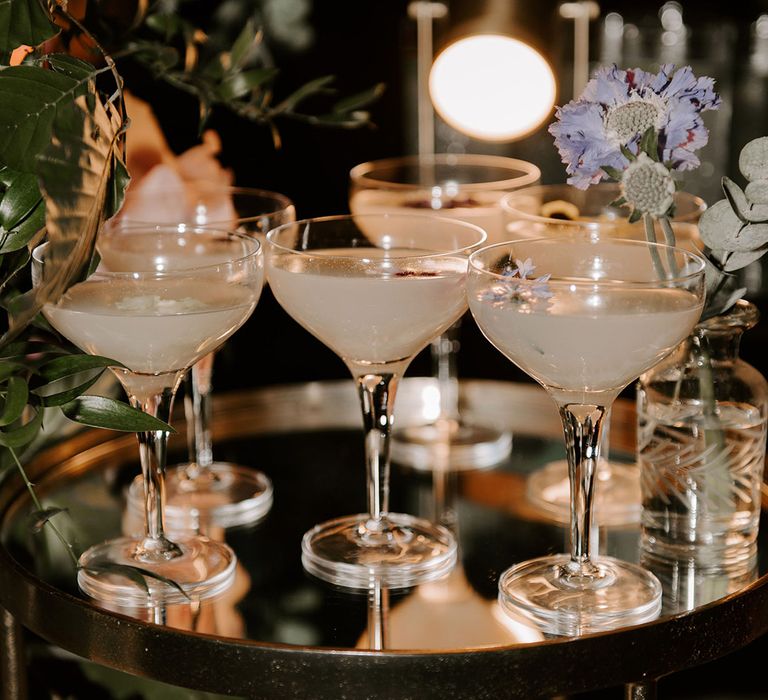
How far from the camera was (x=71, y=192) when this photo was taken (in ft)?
1.89

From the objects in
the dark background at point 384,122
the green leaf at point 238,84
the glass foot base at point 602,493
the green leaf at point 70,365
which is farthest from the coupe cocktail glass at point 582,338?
the dark background at point 384,122

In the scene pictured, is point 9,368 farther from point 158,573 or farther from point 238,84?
point 238,84

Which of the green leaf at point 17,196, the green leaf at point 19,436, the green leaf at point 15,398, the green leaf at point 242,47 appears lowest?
the green leaf at point 19,436

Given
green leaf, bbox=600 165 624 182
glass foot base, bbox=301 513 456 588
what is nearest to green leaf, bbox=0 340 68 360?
glass foot base, bbox=301 513 456 588

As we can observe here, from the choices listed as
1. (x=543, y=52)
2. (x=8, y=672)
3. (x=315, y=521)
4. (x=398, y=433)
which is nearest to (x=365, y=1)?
(x=543, y=52)

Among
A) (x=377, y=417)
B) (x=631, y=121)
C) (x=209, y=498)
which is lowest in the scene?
(x=209, y=498)

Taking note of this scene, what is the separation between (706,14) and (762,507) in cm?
112

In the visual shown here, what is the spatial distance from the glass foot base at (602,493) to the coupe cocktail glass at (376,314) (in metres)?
0.11

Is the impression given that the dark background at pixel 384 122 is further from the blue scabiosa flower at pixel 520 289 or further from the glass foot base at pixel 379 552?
the blue scabiosa flower at pixel 520 289

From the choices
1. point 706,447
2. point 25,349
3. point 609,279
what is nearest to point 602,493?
point 706,447

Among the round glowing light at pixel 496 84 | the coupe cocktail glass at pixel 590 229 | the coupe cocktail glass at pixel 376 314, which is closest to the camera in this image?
the coupe cocktail glass at pixel 376 314

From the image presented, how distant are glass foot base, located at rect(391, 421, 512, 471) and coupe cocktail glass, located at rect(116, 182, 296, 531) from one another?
0.47 ft

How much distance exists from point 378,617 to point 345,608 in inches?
1.0

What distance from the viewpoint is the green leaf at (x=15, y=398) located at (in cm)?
64
